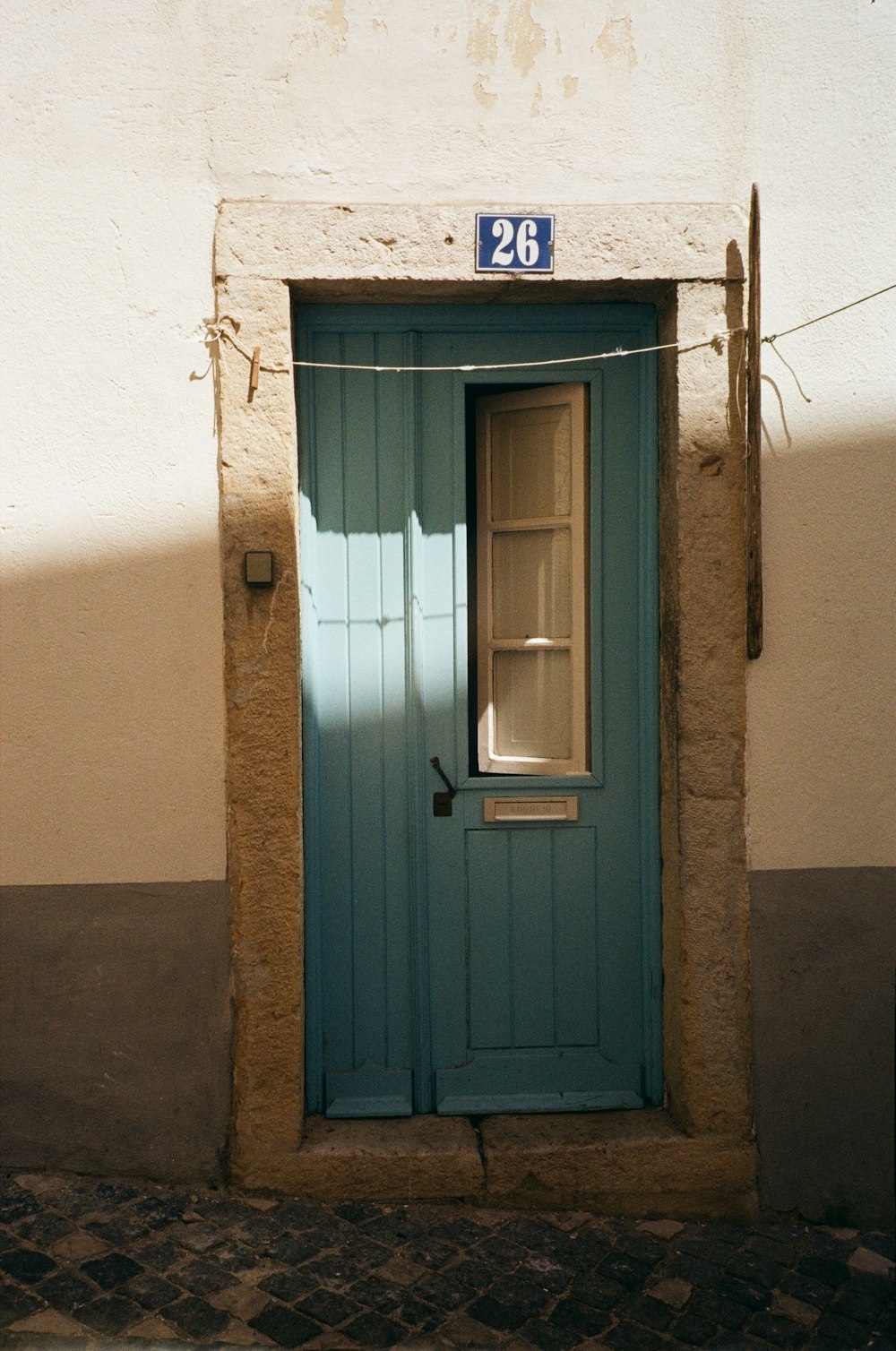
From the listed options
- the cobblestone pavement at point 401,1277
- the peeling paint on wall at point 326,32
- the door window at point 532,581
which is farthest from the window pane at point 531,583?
the cobblestone pavement at point 401,1277

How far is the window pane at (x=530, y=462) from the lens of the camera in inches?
139

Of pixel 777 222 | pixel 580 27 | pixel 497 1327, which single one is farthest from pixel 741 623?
pixel 497 1327

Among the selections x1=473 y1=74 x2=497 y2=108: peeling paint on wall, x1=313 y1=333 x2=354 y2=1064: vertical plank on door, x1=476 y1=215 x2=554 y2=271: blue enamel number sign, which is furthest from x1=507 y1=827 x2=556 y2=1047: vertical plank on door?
x1=473 y1=74 x2=497 y2=108: peeling paint on wall

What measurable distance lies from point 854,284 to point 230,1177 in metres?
3.34

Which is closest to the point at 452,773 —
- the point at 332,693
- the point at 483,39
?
the point at 332,693

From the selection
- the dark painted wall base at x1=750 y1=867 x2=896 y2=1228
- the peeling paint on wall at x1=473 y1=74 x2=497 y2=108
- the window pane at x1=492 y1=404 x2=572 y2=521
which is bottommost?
the dark painted wall base at x1=750 y1=867 x2=896 y2=1228

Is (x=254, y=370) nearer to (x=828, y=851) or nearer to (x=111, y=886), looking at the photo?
(x=111, y=886)

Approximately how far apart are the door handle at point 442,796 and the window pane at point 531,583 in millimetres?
492

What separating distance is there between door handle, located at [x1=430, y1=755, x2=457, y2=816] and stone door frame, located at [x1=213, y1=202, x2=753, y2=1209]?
0.47 meters

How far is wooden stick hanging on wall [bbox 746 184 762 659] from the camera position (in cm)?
322

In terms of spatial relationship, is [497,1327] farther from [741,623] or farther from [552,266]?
[552,266]

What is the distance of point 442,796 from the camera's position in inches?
138

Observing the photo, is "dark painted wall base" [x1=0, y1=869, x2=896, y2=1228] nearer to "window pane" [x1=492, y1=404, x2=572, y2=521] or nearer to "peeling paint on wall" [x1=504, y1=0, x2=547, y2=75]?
"window pane" [x1=492, y1=404, x2=572, y2=521]

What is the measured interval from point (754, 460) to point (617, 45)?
131 cm
